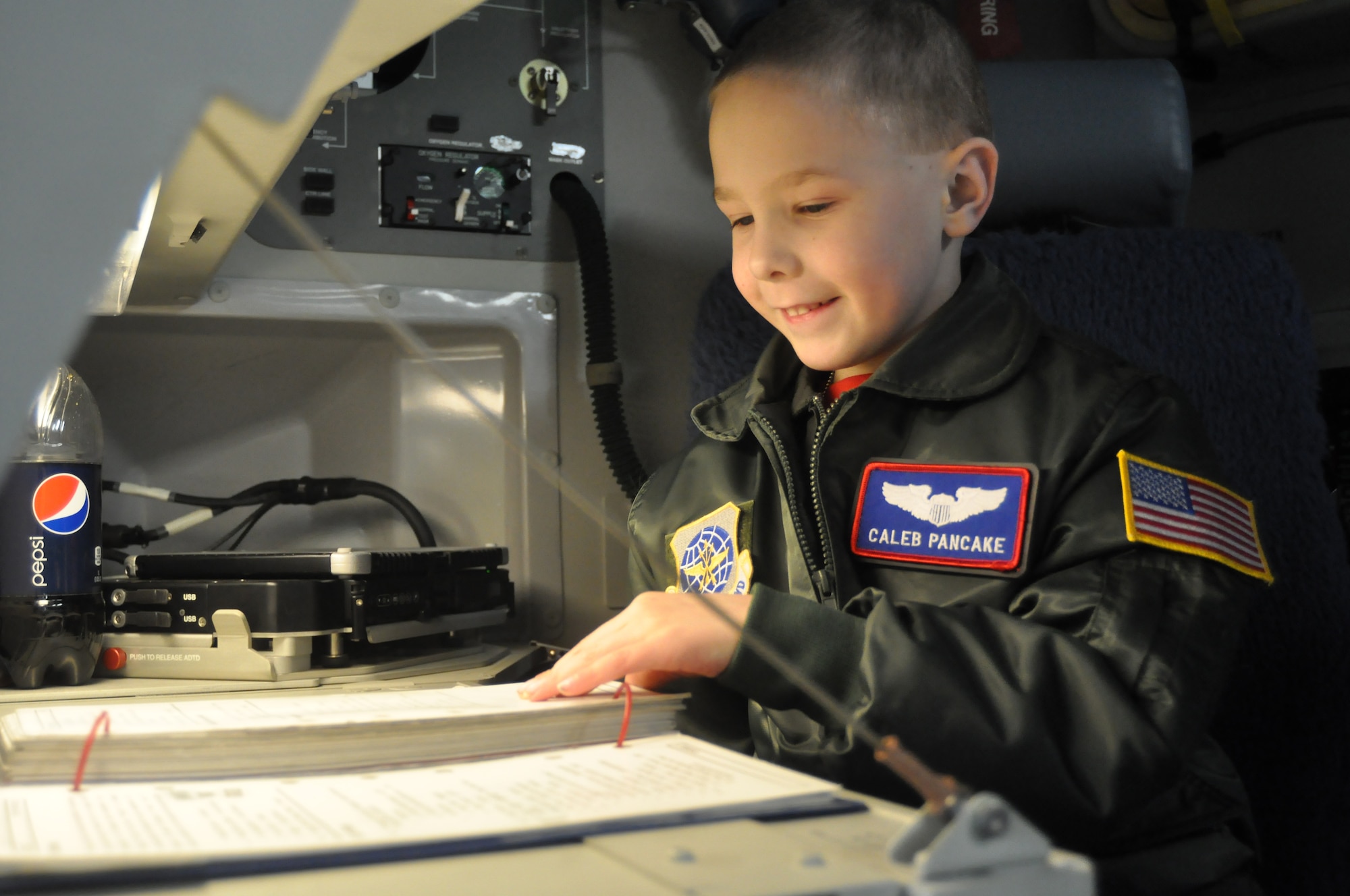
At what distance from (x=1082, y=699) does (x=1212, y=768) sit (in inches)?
8.2

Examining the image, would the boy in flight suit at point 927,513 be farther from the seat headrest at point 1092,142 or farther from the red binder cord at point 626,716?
the seat headrest at point 1092,142

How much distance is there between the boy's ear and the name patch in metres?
0.23

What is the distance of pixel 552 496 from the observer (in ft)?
4.67

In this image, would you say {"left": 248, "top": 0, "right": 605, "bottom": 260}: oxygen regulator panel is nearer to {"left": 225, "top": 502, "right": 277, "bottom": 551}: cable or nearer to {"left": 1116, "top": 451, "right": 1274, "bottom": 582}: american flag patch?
{"left": 225, "top": 502, "right": 277, "bottom": 551}: cable

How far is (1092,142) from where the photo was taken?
1.20m

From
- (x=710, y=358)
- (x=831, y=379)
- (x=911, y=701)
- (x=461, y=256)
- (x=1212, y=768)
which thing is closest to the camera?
(x=911, y=701)

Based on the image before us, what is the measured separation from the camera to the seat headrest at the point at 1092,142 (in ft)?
3.94

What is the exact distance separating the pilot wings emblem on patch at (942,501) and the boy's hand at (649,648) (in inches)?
9.1

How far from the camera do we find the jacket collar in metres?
0.89

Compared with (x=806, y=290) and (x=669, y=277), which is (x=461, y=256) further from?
(x=806, y=290)

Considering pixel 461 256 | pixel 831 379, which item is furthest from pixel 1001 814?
pixel 461 256

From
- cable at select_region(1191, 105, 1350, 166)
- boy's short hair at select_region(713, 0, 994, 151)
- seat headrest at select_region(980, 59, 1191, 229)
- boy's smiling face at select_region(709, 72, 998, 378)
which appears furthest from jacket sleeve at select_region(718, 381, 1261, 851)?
cable at select_region(1191, 105, 1350, 166)

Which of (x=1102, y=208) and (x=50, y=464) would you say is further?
(x=1102, y=208)

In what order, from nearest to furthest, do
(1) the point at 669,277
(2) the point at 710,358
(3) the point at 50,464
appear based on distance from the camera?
(3) the point at 50,464 < (2) the point at 710,358 < (1) the point at 669,277
